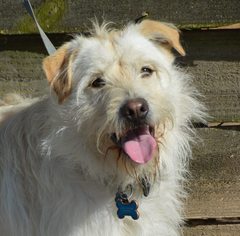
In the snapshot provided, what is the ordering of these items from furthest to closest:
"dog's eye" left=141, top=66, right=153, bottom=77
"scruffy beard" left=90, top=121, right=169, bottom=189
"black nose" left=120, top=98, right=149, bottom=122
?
1. "dog's eye" left=141, top=66, right=153, bottom=77
2. "scruffy beard" left=90, top=121, right=169, bottom=189
3. "black nose" left=120, top=98, right=149, bottom=122

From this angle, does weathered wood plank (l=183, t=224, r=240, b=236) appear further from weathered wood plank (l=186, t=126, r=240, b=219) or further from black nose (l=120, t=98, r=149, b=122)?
black nose (l=120, t=98, r=149, b=122)

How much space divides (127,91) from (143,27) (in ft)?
1.31

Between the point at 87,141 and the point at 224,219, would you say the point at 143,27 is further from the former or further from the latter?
the point at 224,219

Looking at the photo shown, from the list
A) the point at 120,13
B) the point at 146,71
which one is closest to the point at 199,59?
the point at 120,13

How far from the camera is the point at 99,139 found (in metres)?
2.63

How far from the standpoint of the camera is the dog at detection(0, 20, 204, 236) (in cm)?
262

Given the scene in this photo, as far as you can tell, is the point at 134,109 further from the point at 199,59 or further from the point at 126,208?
the point at 199,59

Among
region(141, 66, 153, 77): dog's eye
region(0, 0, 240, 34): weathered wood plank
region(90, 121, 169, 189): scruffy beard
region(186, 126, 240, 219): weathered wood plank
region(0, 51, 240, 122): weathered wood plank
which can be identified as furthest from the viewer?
region(186, 126, 240, 219): weathered wood plank

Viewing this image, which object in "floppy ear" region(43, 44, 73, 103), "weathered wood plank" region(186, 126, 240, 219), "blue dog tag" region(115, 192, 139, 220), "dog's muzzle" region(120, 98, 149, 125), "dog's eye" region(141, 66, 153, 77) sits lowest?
"weathered wood plank" region(186, 126, 240, 219)

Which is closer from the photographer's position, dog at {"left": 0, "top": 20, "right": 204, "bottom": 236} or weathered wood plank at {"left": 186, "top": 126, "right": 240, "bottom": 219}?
dog at {"left": 0, "top": 20, "right": 204, "bottom": 236}

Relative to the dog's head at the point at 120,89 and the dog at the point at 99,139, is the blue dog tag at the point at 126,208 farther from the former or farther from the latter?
the dog's head at the point at 120,89

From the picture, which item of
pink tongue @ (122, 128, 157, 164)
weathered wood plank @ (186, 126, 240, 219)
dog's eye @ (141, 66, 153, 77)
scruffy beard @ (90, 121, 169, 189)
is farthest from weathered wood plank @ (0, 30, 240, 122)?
pink tongue @ (122, 128, 157, 164)

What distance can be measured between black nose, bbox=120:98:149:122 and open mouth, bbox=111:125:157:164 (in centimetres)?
7

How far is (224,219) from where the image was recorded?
3566 millimetres
